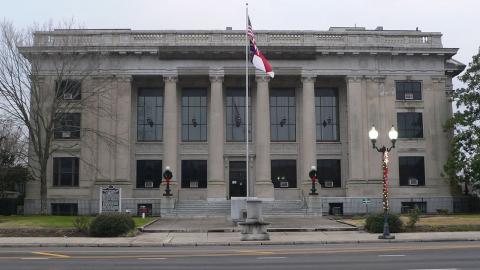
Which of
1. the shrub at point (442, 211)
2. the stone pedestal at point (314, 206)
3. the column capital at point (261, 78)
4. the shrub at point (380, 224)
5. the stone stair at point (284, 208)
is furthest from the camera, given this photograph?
the column capital at point (261, 78)

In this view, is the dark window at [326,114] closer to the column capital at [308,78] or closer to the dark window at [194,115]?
the column capital at [308,78]

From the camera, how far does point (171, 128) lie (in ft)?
168

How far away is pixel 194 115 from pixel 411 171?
66.5 feet

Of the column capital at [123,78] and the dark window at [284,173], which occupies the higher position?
the column capital at [123,78]

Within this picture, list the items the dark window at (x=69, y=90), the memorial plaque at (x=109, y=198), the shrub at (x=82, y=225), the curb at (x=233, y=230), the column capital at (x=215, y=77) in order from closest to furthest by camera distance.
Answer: the shrub at (x=82, y=225) → the curb at (x=233, y=230) → the memorial plaque at (x=109, y=198) → the dark window at (x=69, y=90) → the column capital at (x=215, y=77)

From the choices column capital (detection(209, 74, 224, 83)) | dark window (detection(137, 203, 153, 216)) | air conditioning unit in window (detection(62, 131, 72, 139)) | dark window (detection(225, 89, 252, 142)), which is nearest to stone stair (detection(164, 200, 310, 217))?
dark window (detection(137, 203, 153, 216))

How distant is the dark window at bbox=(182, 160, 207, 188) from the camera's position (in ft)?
173

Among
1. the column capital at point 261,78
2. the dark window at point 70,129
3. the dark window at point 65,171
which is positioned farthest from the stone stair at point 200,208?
the dark window at point 70,129

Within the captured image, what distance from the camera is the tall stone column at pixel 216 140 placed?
165 feet

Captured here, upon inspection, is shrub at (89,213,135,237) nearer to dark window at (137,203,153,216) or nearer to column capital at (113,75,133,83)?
dark window at (137,203,153,216)

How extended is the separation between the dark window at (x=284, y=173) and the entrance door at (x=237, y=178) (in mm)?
2691

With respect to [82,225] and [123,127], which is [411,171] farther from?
[82,225]

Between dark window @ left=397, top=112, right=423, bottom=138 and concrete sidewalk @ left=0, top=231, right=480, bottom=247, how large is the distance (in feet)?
79.7

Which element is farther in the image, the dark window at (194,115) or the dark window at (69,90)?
the dark window at (194,115)
